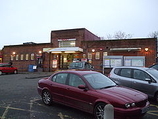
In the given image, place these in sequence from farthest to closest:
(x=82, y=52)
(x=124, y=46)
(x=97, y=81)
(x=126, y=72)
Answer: (x=82, y=52) → (x=124, y=46) → (x=126, y=72) → (x=97, y=81)

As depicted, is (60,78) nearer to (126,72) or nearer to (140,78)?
(126,72)

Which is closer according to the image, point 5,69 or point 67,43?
point 5,69

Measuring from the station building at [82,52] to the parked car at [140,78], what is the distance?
1301cm

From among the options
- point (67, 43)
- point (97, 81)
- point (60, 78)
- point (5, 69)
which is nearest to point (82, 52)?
point (67, 43)

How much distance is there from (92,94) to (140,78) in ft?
11.6

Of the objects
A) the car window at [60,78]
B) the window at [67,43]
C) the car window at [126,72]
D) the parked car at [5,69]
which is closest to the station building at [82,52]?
the window at [67,43]

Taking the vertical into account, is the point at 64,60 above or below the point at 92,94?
above

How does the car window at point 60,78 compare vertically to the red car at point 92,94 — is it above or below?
above

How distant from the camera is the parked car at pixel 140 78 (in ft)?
21.3

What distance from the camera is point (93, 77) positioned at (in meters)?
5.38

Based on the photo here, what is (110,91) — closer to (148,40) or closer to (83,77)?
(83,77)

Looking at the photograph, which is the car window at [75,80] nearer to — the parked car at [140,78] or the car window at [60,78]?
the car window at [60,78]

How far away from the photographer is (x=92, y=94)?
4.54 meters

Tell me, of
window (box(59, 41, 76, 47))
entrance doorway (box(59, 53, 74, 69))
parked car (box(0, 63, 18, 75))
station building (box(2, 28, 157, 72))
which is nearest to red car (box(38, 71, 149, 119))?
station building (box(2, 28, 157, 72))
